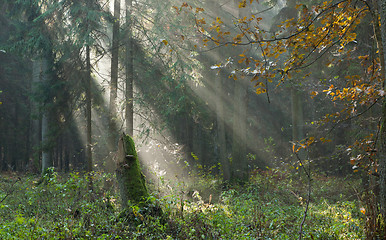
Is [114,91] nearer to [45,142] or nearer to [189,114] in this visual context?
[45,142]

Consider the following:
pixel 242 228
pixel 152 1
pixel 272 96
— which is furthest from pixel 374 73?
pixel 272 96

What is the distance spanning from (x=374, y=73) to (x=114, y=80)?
10.7m

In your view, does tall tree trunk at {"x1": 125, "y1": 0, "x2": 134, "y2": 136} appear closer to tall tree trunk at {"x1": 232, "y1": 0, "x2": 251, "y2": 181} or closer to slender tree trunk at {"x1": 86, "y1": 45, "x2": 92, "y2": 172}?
slender tree trunk at {"x1": 86, "y1": 45, "x2": 92, "y2": 172}

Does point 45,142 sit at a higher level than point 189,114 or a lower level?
lower

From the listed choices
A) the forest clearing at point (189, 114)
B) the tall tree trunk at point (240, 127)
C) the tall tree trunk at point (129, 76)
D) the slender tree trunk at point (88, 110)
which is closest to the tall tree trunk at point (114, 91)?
the forest clearing at point (189, 114)

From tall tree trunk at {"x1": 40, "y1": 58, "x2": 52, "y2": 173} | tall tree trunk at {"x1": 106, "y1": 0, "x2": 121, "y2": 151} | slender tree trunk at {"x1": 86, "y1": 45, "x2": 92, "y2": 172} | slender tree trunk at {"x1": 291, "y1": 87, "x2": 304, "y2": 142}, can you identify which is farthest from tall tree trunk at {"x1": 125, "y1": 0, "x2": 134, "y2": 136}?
slender tree trunk at {"x1": 291, "y1": 87, "x2": 304, "y2": 142}

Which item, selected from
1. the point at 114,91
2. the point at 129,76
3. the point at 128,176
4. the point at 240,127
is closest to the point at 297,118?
the point at 240,127

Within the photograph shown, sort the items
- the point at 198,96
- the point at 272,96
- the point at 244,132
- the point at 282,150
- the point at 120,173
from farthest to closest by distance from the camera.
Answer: the point at 272,96, the point at 282,150, the point at 198,96, the point at 244,132, the point at 120,173

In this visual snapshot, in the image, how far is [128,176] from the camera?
6871 millimetres

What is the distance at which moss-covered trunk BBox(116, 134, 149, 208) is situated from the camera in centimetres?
675

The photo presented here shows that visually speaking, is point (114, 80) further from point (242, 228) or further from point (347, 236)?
point (347, 236)

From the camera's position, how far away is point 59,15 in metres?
14.1

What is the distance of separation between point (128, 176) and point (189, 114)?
11218 mm

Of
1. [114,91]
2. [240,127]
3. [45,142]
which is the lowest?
[45,142]
